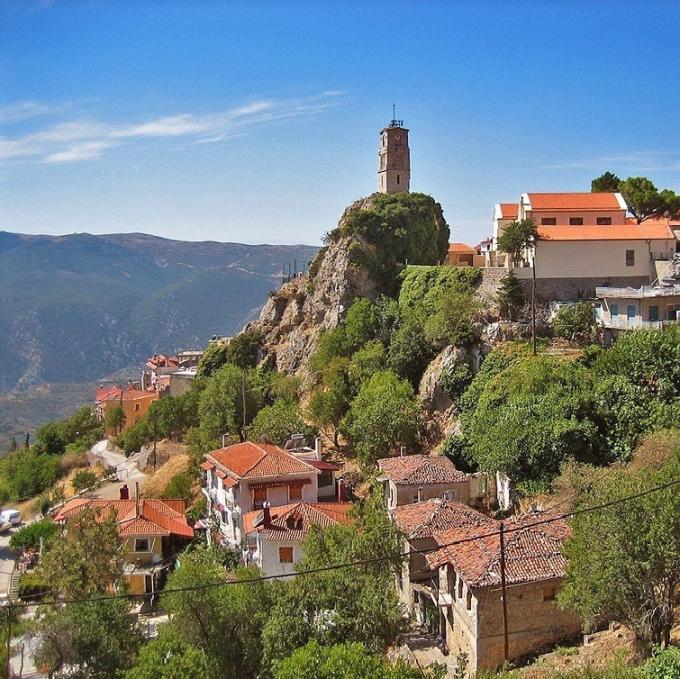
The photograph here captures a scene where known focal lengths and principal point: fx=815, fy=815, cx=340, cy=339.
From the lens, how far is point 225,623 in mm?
25156

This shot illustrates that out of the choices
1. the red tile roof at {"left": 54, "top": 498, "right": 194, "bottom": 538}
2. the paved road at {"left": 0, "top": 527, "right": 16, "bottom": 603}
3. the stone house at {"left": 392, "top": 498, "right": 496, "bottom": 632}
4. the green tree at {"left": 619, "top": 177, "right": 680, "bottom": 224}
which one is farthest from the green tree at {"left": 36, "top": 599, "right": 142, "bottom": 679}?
the green tree at {"left": 619, "top": 177, "right": 680, "bottom": 224}

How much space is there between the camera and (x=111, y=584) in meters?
34.1

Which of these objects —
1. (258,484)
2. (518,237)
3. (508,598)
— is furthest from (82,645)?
(518,237)

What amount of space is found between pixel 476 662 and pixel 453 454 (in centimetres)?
1760

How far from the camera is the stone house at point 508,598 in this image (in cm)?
2570

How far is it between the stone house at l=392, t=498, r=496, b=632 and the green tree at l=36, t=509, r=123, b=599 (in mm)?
11786

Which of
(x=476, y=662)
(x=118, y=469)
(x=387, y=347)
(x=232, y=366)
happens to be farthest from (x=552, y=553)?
(x=118, y=469)

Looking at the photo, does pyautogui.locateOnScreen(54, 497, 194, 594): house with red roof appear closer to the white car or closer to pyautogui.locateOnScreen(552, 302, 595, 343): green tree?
the white car

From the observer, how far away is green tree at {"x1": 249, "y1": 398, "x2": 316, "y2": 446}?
168 feet

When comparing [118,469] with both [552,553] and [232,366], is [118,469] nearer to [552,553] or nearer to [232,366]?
[232,366]

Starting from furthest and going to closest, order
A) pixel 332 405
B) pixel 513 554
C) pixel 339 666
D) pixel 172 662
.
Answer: pixel 332 405, pixel 513 554, pixel 172 662, pixel 339 666

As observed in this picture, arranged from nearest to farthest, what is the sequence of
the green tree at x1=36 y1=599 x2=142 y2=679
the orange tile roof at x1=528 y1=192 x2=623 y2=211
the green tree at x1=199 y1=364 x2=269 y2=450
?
1. the green tree at x1=36 y1=599 x2=142 y2=679
2. the orange tile roof at x1=528 y1=192 x2=623 y2=211
3. the green tree at x1=199 y1=364 x2=269 y2=450

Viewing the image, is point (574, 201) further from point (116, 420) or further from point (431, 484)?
point (116, 420)

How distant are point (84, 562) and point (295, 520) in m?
8.91
